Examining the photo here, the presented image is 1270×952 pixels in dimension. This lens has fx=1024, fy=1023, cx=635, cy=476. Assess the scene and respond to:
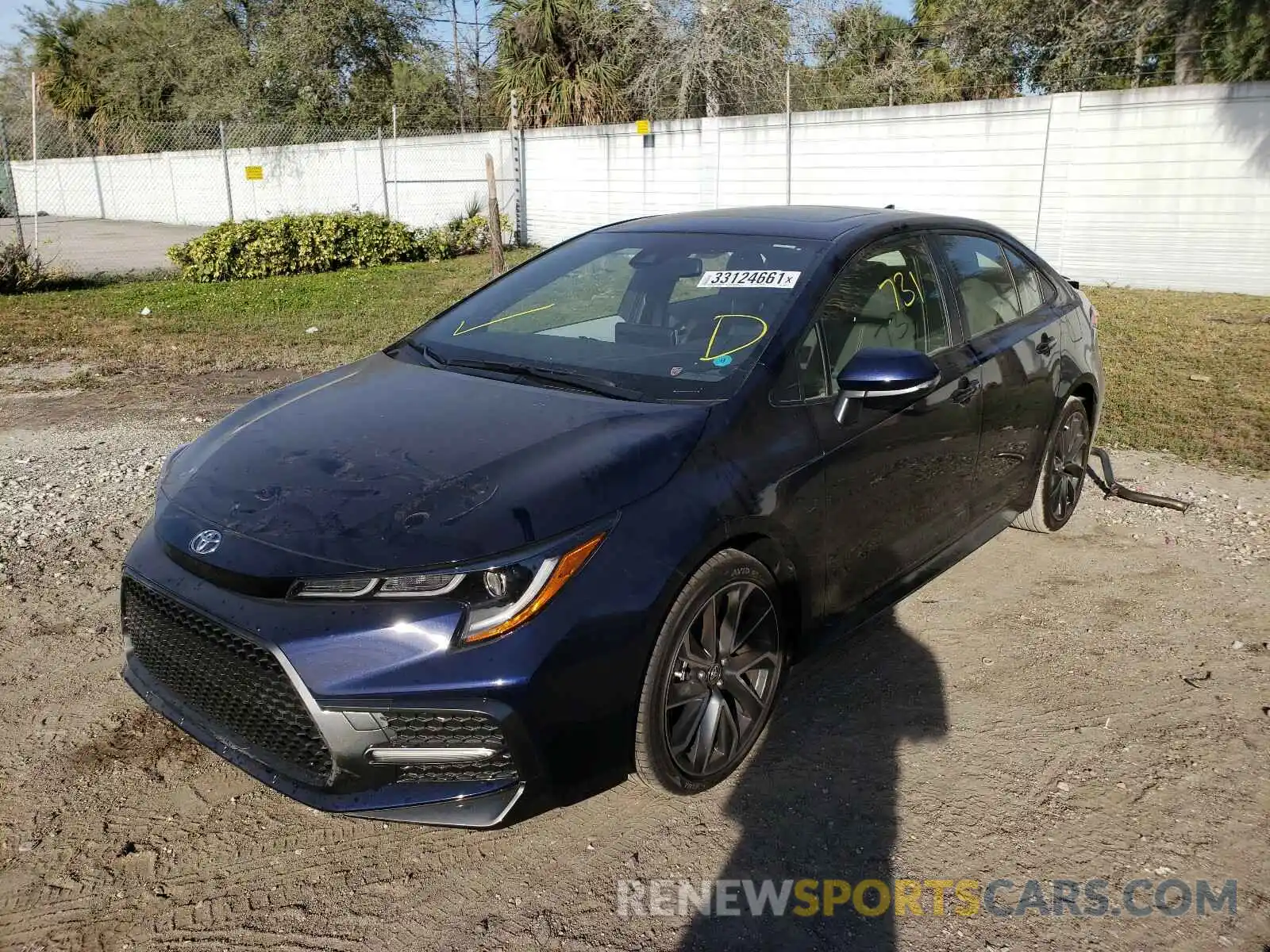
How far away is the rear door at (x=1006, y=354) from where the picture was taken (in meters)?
4.04

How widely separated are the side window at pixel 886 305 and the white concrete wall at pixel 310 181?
17316 millimetres

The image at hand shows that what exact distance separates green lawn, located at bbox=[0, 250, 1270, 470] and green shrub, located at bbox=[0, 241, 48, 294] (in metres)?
0.28

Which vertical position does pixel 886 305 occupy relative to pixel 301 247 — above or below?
above

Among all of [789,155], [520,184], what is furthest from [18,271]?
[789,155]

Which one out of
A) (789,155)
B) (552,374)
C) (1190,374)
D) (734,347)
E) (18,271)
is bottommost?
(1190,374)

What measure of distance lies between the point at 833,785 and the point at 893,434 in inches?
46.2

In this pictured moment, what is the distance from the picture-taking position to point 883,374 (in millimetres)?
3135

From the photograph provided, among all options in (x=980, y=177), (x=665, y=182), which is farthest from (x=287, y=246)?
(x=980, y=177)

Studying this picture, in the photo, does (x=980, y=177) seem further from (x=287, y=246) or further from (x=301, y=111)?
(x=301, y=111)

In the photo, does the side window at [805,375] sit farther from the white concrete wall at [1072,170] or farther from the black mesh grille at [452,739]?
the white concrete wall at [1072,170]

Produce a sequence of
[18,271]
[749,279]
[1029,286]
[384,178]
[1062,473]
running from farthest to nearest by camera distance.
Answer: [384,178], [18,271], [1062,473], [1029,286], [749,279]

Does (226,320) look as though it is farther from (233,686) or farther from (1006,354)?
(233,686)

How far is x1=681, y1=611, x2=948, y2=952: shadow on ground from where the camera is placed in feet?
8.21

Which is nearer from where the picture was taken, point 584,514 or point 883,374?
point 584,514
